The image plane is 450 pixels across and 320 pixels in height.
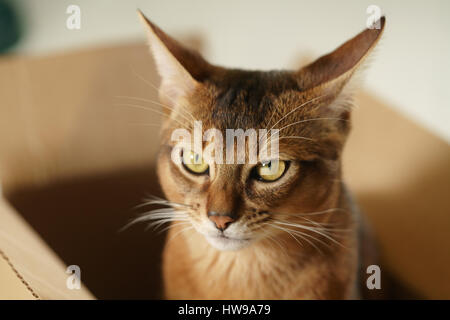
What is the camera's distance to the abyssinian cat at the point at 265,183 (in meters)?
0.84

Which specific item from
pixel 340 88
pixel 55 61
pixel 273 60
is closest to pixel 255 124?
pixel 340 88

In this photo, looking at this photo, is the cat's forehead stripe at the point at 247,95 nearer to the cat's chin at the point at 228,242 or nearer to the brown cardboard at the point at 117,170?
the cat's chin at the point at 228,242

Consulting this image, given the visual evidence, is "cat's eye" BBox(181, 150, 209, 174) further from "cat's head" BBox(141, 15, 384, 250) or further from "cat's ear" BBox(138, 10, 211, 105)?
"cat's ear" BBox(138, 10, 211, 105)

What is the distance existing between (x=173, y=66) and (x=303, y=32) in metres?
0.58

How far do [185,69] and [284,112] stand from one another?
209mm

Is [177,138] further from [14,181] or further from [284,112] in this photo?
[14,181]

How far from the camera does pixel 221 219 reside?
0.81 metres

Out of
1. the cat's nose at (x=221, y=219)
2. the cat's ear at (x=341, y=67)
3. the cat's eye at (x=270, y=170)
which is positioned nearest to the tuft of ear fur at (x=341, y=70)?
the cat's ear at (x=341, y=67)

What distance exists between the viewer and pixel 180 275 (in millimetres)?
1086

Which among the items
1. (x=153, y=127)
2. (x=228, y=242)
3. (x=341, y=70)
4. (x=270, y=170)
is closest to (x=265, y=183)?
(x=270, y=170)

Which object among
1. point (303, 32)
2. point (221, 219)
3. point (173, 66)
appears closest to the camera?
point (221, 219)

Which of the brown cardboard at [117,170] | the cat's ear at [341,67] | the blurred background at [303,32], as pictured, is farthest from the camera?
the brown cardboard at [117,170]

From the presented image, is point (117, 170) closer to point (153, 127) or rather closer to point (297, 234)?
point (153, 127)

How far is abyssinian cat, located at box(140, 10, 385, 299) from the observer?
843 millimetres
